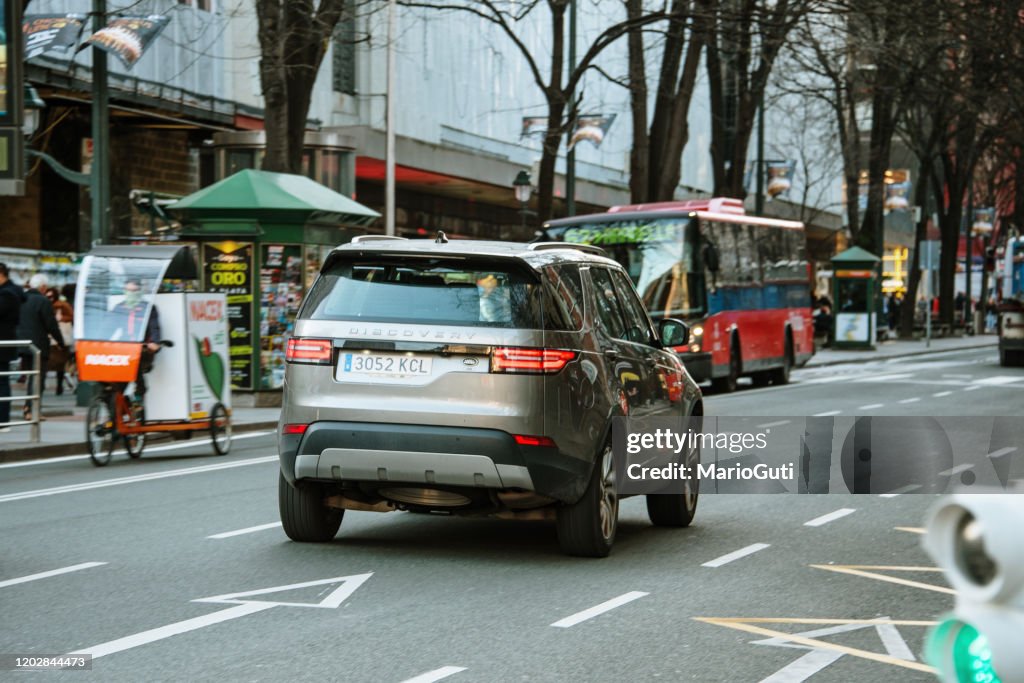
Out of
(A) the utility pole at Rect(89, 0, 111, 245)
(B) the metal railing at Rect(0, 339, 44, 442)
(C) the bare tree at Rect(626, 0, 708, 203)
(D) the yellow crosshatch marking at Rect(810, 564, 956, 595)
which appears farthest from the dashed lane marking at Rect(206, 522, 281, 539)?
(C) the bare tree at Rect(626, 0, 708, 203)

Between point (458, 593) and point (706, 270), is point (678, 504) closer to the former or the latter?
point (458, 593)

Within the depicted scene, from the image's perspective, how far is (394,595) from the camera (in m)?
7.60

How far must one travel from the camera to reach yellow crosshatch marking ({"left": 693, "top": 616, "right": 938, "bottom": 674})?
629cm

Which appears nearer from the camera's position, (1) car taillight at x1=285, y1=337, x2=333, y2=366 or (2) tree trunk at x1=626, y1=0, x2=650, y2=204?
(1) car taillight at x1=285, y1=337, x2=333, y2=366

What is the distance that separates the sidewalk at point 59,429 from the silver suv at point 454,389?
772cm

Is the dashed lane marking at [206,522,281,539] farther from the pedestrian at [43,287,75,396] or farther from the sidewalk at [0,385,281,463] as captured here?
the pedestrian at [43,287,75,396]

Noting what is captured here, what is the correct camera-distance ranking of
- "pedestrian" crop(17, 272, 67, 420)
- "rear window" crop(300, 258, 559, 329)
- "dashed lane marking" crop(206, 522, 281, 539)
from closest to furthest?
"rear window" crop(300, 258, 559, 329) < "dashed lane marking" crop(206, 522, 281, 539) < "pedestrian" crop(17, 272, 67, 420)

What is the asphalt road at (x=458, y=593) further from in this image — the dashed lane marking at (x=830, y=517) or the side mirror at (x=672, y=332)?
the side mirror at (x=672, y=332)

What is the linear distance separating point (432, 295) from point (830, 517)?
12.8 feet

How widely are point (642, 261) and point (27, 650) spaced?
2041 cm

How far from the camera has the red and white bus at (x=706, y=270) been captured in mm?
25953

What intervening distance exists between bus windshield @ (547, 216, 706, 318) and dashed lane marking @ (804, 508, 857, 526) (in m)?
14.3

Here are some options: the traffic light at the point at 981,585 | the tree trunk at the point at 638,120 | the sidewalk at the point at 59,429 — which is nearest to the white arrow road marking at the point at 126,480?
the sidewalk at the point at 59,429

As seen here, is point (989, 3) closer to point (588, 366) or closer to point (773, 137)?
point (588, 366)
